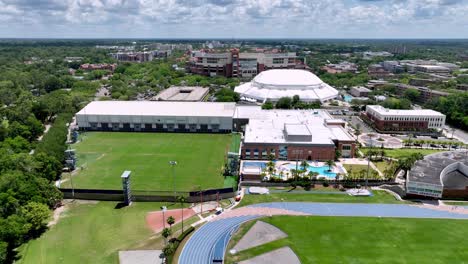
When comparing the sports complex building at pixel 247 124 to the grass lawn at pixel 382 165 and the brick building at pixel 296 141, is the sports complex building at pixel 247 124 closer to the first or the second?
the brick building at pixel 296 141

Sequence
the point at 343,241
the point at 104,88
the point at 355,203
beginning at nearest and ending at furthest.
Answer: the point at 343,241 → the point at 355,203 → the point at 104,88

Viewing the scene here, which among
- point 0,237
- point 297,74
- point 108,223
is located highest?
point 297,74

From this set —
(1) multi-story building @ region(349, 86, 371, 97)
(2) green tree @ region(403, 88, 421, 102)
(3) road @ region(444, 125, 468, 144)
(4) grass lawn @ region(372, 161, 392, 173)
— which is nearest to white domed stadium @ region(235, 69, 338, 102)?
(1) multi-story building @ region(349, 86, 371, 97)

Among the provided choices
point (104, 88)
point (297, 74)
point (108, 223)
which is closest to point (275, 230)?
point (108, 223)

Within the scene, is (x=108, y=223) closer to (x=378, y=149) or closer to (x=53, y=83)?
(x=378, y=149)

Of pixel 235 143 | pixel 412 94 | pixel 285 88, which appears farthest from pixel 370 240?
pixel 412 94

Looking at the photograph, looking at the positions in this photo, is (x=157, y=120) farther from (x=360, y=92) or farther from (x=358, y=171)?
(x=360, y=92)

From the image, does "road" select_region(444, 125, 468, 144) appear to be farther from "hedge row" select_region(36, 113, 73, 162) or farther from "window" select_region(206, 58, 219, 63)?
"window" select_region(206, 58, 219, 63)

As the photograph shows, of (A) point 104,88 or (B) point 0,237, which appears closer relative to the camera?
(B) point 0,237
